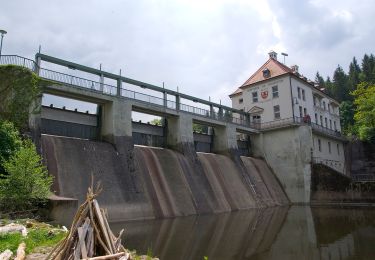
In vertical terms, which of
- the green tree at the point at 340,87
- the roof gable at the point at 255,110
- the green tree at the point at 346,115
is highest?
the green tree at the point at 340,87

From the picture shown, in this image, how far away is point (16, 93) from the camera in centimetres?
1886

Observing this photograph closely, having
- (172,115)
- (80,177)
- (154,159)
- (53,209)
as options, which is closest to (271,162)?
(172,115)

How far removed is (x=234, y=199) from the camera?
97.1ft

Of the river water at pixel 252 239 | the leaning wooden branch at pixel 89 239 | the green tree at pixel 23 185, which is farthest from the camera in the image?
the green tree at pixel 23 185

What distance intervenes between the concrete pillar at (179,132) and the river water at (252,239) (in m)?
10.9

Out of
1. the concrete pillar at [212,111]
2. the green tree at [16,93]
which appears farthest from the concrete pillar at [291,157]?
the green tree at [16,93]

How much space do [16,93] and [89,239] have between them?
15.3 metres

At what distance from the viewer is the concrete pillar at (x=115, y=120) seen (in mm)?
24828

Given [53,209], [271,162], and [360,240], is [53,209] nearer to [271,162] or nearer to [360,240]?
[360,240]

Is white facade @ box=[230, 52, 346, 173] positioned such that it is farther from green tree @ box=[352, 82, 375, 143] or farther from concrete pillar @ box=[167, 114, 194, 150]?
concrete pillar @ box=[167, 114, 194, 150]

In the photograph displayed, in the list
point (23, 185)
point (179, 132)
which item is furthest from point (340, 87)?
point (23, 185)

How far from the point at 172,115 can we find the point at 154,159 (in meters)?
5.24

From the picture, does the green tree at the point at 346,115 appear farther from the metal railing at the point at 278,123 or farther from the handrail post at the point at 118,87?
the handrail post at the point at 118,87

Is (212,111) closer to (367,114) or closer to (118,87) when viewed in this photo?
(118,87)
